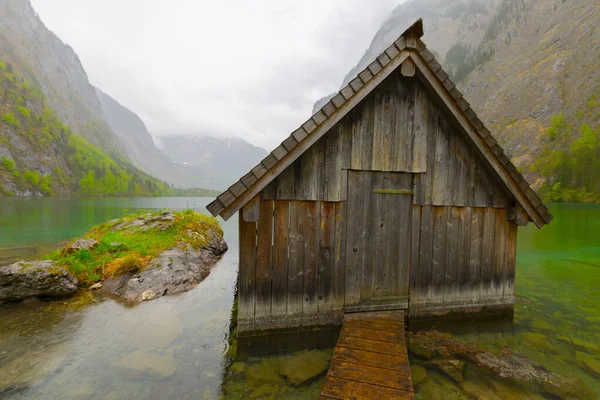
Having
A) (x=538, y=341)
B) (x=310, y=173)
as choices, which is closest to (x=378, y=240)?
(x=310, y=173)

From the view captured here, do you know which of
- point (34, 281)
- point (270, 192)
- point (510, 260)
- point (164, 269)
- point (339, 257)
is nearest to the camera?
point (270, 192)

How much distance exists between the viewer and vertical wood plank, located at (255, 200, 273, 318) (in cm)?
583

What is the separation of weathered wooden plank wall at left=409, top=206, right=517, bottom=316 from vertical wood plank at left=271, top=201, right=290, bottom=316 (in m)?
2.97

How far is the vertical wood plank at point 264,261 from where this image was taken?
229 inches

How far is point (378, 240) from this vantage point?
6445mm

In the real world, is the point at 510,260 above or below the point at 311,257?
below

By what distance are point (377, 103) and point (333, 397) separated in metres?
5.35

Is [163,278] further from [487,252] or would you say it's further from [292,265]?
[487,252]

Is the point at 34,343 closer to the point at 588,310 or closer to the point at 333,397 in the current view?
the point at 333,397

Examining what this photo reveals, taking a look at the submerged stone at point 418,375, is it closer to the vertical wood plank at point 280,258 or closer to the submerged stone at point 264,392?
the submerged stone at point 264,392

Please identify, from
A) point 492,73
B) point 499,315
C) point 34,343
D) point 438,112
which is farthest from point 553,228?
point 492,73

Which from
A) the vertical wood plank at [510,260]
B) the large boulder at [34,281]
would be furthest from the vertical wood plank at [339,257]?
the large boulder at [34,281]

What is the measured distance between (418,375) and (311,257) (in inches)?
115

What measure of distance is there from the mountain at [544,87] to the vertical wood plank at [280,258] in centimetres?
7963
